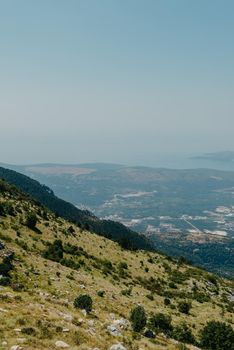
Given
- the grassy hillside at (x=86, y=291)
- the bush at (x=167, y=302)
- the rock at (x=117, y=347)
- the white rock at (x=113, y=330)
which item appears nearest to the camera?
the rock at (x=117, y=347)

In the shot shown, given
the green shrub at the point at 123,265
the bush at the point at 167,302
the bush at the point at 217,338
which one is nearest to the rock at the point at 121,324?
the bush at the point at 217,338

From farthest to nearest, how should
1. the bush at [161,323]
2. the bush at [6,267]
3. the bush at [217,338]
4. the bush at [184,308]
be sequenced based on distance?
1. the bush at [184,308]
2. the bush at [6,267]
3. the bush at [161,323]
4. the bush at [217,338]

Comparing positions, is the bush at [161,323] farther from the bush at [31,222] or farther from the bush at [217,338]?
the bush at [31,222]

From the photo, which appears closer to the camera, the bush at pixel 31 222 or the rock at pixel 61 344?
the rock at pixel 61 344

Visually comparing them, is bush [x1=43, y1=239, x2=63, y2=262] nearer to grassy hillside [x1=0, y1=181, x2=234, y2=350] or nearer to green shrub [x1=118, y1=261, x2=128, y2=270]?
grassy hillside [x1=0, y1=181, x2=234, y2=350]

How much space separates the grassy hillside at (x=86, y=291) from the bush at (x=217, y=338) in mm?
2489

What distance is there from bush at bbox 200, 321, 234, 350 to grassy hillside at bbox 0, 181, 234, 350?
2.49m

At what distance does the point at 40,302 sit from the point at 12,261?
1491 cm

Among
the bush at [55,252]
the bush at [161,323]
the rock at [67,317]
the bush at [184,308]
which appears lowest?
the bush at [184,308]

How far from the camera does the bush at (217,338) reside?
35469 millimetres

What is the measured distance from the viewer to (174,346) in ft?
108

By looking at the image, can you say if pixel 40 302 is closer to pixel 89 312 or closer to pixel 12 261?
pixel 89 312

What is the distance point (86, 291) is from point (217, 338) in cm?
1499

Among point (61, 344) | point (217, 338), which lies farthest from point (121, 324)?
point (61, 344)
